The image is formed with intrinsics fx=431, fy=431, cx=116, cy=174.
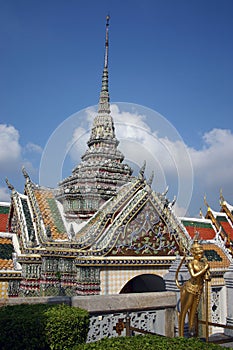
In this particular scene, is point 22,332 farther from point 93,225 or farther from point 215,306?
point 215,306

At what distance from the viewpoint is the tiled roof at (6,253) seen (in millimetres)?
12359

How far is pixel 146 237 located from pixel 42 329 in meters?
7.67

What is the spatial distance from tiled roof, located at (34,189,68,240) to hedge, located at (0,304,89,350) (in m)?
7.19

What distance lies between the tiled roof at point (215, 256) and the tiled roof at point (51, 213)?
5.38 metres

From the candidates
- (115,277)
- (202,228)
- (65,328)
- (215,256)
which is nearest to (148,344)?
(65,328)

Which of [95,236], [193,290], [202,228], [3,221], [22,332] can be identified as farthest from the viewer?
[202,228]

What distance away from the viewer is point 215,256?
15828mm

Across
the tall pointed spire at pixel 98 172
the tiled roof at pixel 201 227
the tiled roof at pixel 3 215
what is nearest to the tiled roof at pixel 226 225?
the tiled roof at pixel 201 227

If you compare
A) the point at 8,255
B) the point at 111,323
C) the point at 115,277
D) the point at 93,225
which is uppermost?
the point at 93,225

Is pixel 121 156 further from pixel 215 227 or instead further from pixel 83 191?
pixel 215 227

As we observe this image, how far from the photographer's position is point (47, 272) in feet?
39.8

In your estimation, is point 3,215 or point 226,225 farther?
point 226,225

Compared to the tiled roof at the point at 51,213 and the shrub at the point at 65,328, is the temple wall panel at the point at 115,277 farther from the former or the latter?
the shrub at the point at 65,328

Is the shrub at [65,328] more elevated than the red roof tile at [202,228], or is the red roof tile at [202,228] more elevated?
the red roof tile at [202,228]
